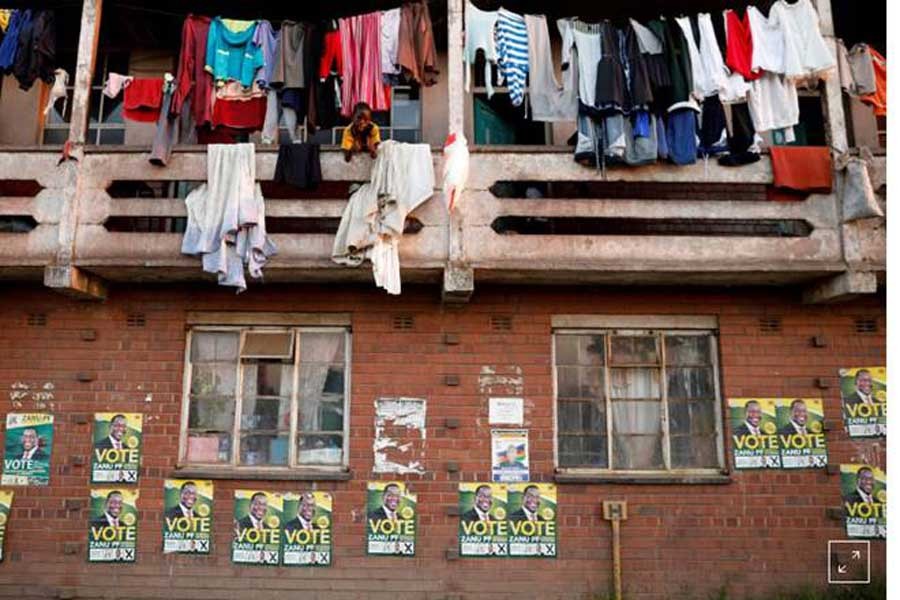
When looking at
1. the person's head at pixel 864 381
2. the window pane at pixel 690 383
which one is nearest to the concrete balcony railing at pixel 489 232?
the window pane at pixel 690 383

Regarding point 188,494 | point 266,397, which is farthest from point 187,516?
point 266,397

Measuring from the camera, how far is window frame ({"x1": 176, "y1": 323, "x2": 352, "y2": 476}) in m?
8.78

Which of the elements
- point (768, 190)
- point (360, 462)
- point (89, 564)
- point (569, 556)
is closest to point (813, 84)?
point (768, 190)

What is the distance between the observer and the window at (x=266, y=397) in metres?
8.91

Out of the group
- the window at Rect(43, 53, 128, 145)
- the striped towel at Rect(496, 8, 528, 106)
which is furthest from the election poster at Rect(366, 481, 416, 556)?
the window at Rect(43, 53, 128, 145)

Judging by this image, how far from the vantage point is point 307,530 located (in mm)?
8555

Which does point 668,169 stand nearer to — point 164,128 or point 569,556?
point 569,556

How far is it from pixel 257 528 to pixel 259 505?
25cm

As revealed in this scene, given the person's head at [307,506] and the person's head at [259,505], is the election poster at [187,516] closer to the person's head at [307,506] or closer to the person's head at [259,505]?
the person's head at [259,505]

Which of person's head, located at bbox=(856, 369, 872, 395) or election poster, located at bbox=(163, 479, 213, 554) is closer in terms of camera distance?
election poster, located at bbox=(163, 479, 213, 554)

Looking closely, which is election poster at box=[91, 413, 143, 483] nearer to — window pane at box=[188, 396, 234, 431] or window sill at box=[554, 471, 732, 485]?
window pane at box=[188, 396, 234, 431]

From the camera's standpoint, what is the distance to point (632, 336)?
9.21m

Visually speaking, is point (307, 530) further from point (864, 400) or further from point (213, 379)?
point (864, 400)

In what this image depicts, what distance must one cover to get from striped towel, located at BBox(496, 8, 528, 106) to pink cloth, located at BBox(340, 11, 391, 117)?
137cm
